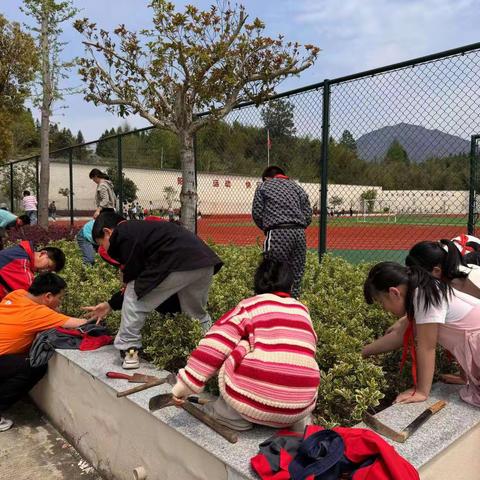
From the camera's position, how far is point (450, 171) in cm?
675

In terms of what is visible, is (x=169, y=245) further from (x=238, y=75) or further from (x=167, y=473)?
(x=238, y=75)

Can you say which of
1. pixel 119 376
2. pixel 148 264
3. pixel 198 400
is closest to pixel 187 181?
pixel 148 264

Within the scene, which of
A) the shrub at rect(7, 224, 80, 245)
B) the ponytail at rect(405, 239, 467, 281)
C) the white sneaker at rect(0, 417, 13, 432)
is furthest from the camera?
the shrub at rect(7, 224, 80, 245)

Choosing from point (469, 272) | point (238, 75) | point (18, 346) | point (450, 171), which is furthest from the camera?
point (450, 171)

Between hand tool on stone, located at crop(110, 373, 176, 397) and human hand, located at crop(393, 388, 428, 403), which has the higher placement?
human hand, located at crop(393, 388, 428, 403)

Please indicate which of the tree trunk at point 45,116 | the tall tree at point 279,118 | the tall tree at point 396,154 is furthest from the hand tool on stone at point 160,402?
the tree trunk at point 45,116

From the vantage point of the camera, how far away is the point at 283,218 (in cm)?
475

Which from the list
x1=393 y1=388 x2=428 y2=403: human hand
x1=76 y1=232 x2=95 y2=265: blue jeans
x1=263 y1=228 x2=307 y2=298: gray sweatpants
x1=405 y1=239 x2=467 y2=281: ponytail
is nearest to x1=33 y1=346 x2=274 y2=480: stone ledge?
x1=393 y1=388 x2=428 y2=403: human hand

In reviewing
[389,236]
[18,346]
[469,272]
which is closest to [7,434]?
[18,346]

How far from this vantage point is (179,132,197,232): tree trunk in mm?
6453

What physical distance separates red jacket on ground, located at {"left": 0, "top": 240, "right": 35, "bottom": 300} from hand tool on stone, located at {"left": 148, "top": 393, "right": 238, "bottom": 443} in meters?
2.38

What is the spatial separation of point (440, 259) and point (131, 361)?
2.02 metres

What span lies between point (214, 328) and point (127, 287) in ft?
4.32

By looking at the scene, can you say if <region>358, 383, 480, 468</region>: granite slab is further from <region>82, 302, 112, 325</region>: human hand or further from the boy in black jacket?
<region>82, 302, 112, 325</region>: human hand
